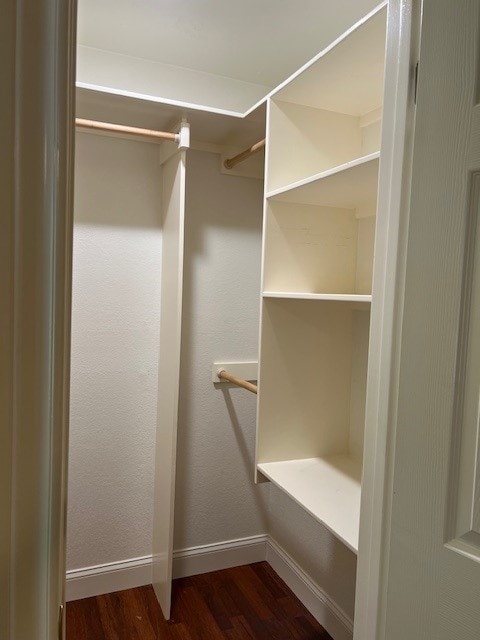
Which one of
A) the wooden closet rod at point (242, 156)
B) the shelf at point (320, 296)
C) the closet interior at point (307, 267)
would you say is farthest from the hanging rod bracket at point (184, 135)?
the shelf at point (320, 296)

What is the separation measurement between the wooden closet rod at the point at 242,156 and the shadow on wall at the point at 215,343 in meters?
0.07

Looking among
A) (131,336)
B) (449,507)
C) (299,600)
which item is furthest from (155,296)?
(449,507)

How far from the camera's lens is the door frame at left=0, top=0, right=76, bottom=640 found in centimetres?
39

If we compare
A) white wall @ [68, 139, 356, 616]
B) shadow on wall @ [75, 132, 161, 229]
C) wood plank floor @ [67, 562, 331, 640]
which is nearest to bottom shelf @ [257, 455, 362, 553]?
white wall @ [68, 139, 356, 616]

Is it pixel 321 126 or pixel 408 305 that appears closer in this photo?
pixel 408 305

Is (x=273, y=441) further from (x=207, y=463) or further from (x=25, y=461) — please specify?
(x=25, y=461)

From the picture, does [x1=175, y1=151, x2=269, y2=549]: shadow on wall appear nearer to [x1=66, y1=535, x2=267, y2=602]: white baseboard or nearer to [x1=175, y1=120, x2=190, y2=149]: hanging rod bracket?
[x1=66, y1=535, x2=267, y2=602]: white baseboard

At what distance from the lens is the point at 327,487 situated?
5.41 ft

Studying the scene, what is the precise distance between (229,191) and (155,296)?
0.64 m

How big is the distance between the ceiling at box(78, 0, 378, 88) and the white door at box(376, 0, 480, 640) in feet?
3.71

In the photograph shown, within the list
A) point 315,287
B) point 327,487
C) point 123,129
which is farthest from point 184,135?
point 327,487

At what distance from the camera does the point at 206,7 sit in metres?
1.70

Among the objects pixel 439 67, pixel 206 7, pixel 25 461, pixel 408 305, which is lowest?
pixel 25 461

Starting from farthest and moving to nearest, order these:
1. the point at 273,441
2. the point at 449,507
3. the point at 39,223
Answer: the point at 273,441, the point at 449,507, the point at 39,223
